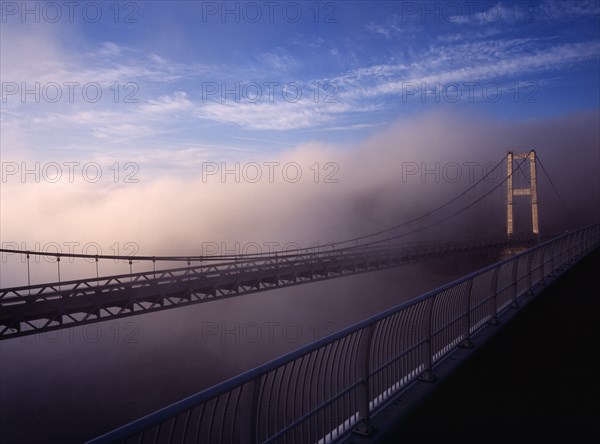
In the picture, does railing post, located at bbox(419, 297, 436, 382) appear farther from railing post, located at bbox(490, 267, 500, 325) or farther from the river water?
the river water

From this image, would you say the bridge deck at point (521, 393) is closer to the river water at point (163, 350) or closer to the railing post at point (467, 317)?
the railing post at point (467, 317)

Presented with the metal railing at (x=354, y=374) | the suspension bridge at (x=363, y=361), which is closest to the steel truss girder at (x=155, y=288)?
the suspension bridge at (x=363, y=361)

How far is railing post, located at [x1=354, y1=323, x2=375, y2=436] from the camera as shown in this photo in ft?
11.1

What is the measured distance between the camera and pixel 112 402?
42.0 m

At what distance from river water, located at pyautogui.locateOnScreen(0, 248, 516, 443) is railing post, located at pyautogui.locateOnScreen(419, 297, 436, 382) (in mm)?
37609

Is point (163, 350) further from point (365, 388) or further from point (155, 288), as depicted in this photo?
point (365, 388)

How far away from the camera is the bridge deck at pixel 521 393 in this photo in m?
3.34

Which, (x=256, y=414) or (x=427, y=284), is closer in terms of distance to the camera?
(x=256, y=414)

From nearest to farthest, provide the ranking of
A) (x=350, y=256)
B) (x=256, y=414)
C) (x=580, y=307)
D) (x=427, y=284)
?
(x=256, y=414) < (x=580, y=307) < (x=350, y=256) < (x=427, y=284)

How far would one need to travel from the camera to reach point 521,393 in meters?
4.07

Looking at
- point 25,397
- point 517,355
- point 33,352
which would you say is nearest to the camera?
point 517,355

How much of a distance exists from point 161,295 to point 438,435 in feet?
67.5

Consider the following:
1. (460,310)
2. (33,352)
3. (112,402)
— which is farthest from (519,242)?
(33,352)

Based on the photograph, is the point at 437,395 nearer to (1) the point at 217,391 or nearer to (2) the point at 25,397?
(1) the point at 217,391
